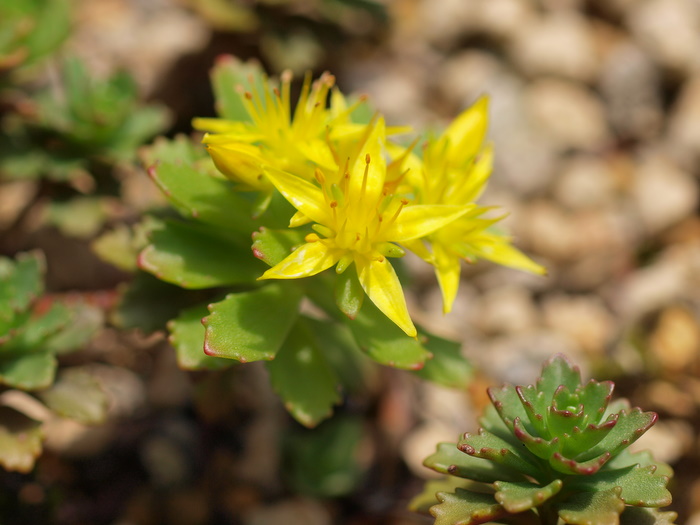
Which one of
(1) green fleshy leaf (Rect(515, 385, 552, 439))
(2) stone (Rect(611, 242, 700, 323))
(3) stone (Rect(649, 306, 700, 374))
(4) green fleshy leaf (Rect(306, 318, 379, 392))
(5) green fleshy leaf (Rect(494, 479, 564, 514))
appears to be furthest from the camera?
(2) stone (Rect(611, 242, 700, 323))

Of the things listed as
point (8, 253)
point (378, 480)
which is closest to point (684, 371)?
point (378, 480)

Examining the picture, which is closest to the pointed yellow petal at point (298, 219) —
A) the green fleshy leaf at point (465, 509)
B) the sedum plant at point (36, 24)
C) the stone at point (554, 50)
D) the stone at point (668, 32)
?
the green fleshy leaf at point (465, 509)

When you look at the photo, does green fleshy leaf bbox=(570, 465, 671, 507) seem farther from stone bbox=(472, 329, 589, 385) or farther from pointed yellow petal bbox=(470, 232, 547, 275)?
stone bbox=(472, 329, 589, 385)

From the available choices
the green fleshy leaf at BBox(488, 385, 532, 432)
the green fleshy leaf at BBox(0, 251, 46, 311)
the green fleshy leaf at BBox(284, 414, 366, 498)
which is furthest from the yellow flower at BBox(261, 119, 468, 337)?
the green fleshy leaf at BBox(284, 414, 366, 498)

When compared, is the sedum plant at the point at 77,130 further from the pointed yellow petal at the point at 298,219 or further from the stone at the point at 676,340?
the stone at the point at 676,340

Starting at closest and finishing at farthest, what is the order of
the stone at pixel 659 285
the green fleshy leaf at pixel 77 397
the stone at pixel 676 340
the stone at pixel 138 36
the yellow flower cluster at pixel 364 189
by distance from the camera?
the yellow flower cluster at pixel 364 189
the green fleshy leaf at pixel 77 397
the stone at pixel 676 340
the stone at pixel 659 285
the stone at pixel 138 36

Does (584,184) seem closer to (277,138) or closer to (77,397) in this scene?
(277,138)

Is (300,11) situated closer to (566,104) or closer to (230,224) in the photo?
(566,104)
